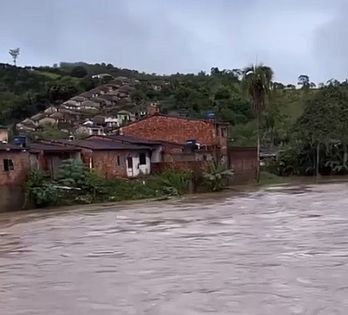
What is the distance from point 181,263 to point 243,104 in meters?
64.9

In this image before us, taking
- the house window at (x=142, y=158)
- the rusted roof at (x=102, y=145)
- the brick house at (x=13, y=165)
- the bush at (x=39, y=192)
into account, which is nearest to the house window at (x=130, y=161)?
the rusted roof at (x=102, y=145)

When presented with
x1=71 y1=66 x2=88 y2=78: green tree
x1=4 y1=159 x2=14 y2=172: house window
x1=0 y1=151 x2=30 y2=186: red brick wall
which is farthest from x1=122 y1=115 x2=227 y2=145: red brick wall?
x1=71 y1=66 x2=88 y2=78: green tree

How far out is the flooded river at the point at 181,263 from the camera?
11.2 metres

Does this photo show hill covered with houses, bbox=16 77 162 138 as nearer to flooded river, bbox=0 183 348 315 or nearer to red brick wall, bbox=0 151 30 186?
red brick wall, bbox=0 151 30 186

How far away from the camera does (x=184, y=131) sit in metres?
50.0

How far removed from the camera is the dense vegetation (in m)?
55.9

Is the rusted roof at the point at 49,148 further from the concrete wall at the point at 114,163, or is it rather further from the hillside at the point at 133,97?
the hillside at the point at 133,97

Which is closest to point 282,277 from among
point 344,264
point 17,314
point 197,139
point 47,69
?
point 344,264

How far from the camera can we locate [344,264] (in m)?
14.1

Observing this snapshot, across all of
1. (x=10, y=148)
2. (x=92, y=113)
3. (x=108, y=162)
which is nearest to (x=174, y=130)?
(x=108, y=162)

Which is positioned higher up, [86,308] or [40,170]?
[40,170]

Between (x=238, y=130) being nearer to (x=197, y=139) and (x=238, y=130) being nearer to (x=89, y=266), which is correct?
(x=197, y=139)

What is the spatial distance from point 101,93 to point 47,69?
1026 inches

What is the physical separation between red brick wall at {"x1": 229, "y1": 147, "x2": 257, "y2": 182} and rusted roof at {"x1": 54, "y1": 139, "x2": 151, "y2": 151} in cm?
695
